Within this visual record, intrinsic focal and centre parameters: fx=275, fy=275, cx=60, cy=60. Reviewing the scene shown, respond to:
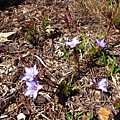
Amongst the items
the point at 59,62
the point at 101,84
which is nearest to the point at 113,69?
the point at 101,84

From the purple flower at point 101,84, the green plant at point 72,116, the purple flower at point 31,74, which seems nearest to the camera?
the purple flower at point 31,74

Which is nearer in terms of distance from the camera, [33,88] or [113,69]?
[33,88]

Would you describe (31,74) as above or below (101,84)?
above

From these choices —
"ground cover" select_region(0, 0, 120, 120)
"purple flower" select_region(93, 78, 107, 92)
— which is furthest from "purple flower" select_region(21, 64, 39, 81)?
"purple flower" select_region(93, 78, 107, 92)

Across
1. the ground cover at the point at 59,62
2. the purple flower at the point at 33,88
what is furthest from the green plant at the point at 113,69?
the purple flower at the point at 33,88

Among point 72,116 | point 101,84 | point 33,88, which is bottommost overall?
point 72,116

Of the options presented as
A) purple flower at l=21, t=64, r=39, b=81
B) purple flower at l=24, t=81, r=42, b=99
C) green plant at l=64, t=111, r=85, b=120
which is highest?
purple flower at l=21, t=64, r=39, b=81

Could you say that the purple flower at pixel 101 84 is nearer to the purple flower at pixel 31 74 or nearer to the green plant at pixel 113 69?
the green plant at pixel 113 69

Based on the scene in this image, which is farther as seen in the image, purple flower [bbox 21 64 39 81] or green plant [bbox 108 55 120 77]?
green plant [bbox 108 55 120 77]

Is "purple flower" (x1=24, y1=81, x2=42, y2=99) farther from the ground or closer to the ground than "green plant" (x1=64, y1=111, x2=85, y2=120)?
farther from the ground

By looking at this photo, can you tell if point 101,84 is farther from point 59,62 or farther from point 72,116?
point 59,62

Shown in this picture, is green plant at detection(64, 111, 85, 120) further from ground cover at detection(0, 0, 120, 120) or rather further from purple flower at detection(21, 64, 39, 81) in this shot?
purple flower at detection(21, 64, 39, 81)

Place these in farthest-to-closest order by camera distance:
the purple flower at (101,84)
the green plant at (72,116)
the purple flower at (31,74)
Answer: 1. the purple flower at (101,84)
2. the green plant at (72,116)
3. the purple flower at (31,74)
